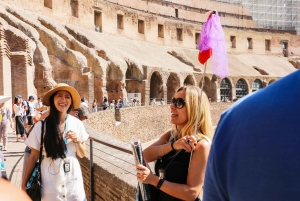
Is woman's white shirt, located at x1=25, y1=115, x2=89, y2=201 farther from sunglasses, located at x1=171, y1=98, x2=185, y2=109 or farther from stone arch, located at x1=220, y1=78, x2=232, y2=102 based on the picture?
stone arch, located at x1=220, y1=78, x2=232, y2=102

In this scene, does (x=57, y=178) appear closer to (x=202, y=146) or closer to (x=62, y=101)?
(x=62, y=101)

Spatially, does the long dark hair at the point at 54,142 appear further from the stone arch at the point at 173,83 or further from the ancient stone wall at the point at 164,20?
the stone arch at the point at 173,83

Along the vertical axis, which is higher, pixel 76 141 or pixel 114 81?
pixel 114 81

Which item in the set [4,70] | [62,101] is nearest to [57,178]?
[62,101]

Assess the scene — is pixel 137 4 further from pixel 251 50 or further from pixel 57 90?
pixel 57 90

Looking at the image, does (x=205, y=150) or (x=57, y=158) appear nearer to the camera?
(x=205, y=150)

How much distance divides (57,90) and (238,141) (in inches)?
97.6

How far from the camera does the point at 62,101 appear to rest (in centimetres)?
296

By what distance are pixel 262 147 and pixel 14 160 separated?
6.24 metres

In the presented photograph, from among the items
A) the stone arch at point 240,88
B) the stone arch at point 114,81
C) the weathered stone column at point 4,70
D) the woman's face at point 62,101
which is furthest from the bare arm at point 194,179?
the stone arch at point 240,88

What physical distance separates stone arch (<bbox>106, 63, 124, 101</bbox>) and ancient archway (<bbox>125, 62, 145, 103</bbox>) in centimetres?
251

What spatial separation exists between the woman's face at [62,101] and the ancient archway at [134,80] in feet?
67.8

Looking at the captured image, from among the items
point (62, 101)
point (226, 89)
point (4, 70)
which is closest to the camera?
point (62, 101)

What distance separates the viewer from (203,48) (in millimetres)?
2119
